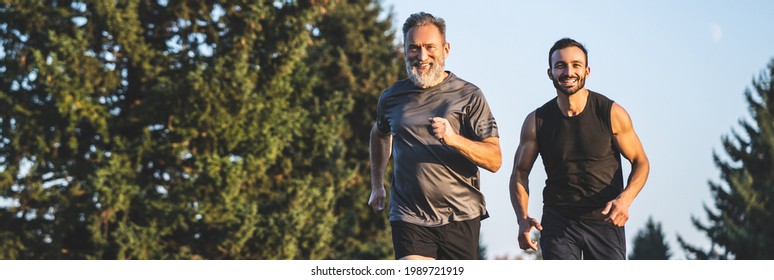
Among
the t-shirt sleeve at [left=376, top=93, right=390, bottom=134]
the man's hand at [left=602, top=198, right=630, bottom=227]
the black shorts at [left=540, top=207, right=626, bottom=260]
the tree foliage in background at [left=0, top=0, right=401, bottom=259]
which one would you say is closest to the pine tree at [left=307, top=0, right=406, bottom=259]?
the tree foliage in background at [left=0, top=0, right=401, bottom=259]

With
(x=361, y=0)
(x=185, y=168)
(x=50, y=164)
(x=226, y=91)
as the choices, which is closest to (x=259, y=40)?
(x=226, y=91)

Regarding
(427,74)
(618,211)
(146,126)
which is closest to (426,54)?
(427,74)

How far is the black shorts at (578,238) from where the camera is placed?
679cm

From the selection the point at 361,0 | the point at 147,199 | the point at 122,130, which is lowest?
the point at 147,199

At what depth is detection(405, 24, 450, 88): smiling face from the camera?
657cm

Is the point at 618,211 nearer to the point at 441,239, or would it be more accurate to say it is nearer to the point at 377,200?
the point at 441,239

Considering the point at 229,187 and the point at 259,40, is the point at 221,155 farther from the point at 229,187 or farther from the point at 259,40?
the point at 259,40

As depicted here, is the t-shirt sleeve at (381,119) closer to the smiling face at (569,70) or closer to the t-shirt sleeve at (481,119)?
the t-shirt sleeve at (481,119)

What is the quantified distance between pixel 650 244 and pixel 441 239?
76.0 m

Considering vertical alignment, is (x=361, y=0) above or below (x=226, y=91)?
above

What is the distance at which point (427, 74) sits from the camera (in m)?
6.59

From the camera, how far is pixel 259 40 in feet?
76.5
